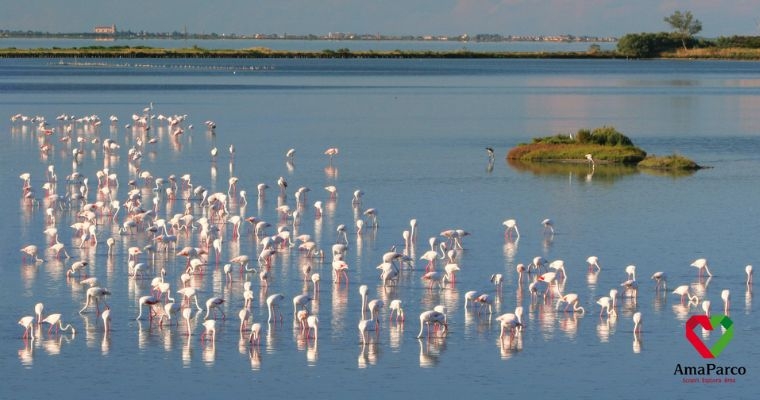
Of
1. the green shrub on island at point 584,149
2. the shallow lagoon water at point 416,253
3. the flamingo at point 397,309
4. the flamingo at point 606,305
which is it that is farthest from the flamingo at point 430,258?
the green shrub on island at point 584,149

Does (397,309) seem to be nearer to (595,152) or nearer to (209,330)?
(209,330)

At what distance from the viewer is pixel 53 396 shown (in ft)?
64.8

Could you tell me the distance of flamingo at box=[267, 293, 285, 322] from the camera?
23531 mm

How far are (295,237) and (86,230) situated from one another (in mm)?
4584

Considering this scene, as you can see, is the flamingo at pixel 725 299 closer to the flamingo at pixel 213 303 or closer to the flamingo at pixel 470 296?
the flamingo at pixel 470 296

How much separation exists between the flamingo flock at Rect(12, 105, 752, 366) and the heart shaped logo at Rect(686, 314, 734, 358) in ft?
0.81

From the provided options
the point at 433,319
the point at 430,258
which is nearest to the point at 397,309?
the point at 433,319

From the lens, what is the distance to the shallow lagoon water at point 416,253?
2088cm

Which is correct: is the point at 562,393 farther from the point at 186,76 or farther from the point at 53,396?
the point at 186,76

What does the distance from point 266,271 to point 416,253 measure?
4033mm

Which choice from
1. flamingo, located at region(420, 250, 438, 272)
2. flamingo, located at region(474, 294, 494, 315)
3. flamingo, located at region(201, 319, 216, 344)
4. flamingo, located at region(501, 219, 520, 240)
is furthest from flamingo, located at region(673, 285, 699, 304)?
flamingo, located at region(201, 319, 216, 344)

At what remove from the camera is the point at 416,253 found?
30.4 meters

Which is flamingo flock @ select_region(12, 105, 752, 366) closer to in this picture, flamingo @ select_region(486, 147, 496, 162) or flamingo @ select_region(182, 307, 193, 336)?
flamingo @ select_region(182, 307, 193, 336)

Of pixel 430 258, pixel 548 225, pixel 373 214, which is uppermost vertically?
pixel 373 214
